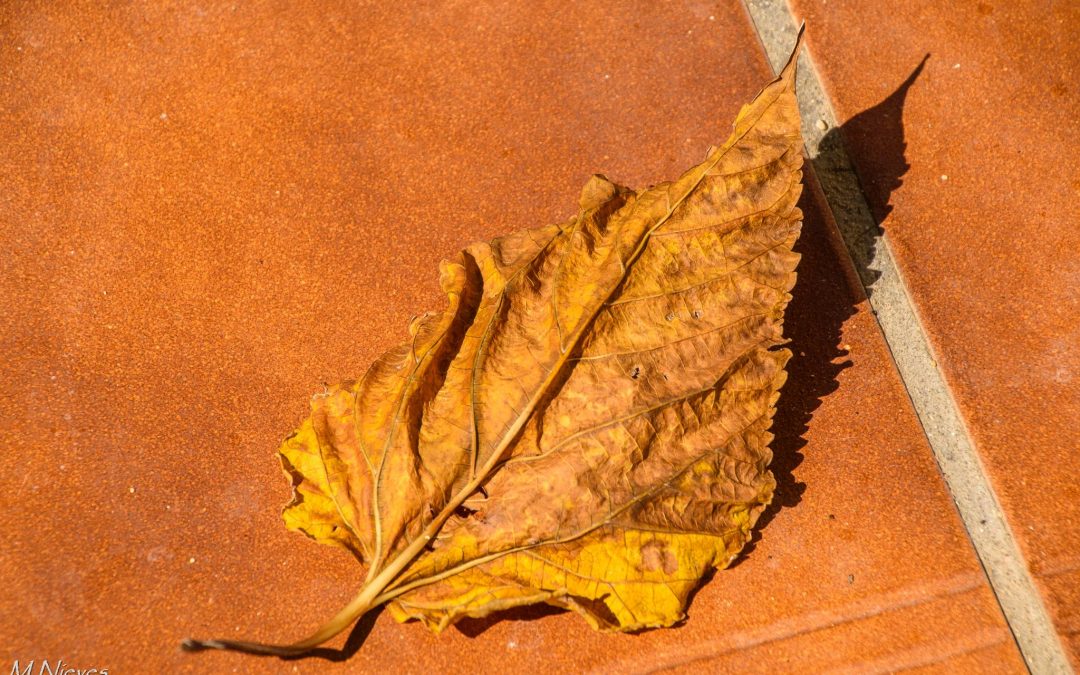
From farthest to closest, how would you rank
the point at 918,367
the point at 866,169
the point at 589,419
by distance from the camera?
1. the point at 866,169
2. the point at 918,367
3. the point at 589,419

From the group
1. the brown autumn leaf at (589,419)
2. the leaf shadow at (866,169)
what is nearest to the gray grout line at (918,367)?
the leaf shadow at (866,169)

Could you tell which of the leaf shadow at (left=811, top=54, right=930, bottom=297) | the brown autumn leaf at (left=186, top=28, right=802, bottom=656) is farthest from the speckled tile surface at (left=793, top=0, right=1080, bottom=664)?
the brown autumn leaf at (left=186, top=28, right=802, bottom=656)

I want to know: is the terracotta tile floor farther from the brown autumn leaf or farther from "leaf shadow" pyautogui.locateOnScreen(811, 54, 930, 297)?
the brown autumn leaf

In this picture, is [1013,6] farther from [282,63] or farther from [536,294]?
[282,63]

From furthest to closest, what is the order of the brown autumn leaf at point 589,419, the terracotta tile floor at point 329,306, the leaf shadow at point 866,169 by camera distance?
the leaf shadow at point 866,169
the terracotta tile floor at point 329,306
the brown autumn leaf at point 589,419

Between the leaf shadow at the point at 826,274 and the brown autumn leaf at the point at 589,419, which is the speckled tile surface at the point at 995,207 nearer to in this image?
the leaf shadow at the point at 826,274

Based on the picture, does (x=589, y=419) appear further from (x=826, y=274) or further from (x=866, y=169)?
(x=866, y=169)

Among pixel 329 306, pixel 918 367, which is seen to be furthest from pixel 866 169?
pixel 329 306

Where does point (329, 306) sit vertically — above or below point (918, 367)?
above
